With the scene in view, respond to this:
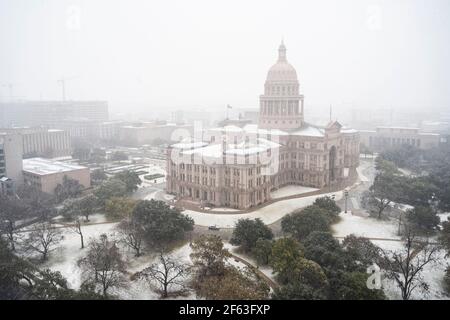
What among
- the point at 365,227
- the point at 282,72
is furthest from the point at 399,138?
the point at 365,227

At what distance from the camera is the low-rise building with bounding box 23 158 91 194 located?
217 feet

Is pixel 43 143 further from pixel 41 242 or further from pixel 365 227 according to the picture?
pixel 365 227

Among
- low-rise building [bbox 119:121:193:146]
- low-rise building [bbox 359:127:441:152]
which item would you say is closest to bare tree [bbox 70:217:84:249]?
low-rise building [bbox 119:121:193:146]

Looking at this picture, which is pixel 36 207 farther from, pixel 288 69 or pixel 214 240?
pixel 288 69

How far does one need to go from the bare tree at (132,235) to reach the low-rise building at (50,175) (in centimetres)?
2851

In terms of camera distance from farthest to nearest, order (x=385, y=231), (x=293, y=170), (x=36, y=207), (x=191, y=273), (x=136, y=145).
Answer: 1. (x=136, y=145)
2. (x=293, y=170)
3. (x=36, y=207)
4. (x=385, y=231)
5. (x=191, y=273)

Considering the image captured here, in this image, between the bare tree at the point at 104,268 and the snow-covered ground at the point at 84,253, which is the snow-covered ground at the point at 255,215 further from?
the bare tree at the point at 104,268

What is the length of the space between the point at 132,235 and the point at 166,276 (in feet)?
34.1

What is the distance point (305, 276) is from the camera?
31.2 m

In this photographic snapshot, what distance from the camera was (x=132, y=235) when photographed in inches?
1641

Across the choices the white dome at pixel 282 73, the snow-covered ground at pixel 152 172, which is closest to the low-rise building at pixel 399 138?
the white dome at pixel 282 73

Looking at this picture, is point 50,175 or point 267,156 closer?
point 267,156
